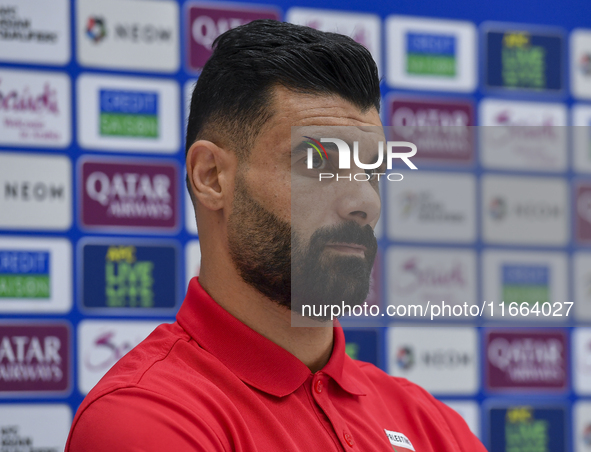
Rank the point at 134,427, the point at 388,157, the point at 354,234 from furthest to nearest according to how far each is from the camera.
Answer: the point at 388,157 < the point at 354,234 < the point at 134,427

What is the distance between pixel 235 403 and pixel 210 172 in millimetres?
328

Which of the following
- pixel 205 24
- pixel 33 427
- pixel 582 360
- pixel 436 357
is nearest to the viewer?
pixel 33 427

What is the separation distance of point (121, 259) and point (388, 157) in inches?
42.2

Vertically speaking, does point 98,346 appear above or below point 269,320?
below

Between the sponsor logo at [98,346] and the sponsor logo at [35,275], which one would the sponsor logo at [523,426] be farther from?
the sponsor logo at [35,275]

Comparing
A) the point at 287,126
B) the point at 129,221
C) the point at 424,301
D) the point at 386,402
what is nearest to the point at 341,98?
the point at 287,126

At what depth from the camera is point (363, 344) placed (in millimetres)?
2018

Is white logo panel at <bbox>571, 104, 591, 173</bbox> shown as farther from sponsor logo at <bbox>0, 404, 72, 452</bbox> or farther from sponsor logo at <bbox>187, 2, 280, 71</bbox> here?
sponsor logo at <bbox>0, 404, 72, 452</bbox>

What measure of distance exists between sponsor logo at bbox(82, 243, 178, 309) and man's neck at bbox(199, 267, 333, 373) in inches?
36.7

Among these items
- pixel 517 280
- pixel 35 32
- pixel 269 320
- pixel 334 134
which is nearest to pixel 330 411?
pixel 269 320

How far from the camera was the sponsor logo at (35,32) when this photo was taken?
1777 millimetres

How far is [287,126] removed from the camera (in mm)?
892

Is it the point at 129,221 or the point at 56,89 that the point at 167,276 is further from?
the point at 56,89

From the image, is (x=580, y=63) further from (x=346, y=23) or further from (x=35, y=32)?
(x=35, y=32)
